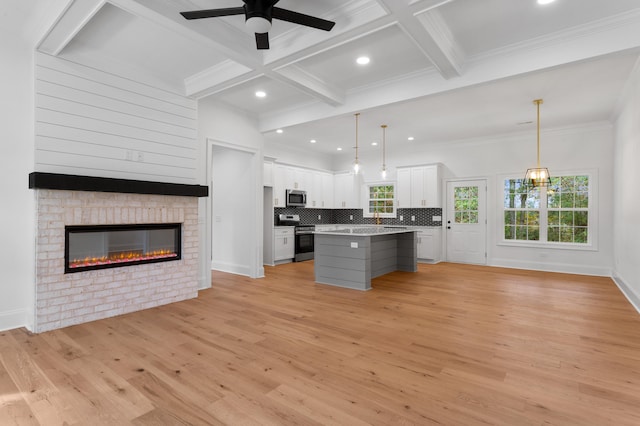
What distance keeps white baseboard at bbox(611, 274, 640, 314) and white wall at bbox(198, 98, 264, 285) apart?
5.40 m

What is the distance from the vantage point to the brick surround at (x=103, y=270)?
338cm

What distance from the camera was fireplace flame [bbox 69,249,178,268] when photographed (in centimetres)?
367

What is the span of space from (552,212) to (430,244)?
2547 mm

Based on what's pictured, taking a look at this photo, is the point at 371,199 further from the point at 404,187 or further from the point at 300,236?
the point at 300,236

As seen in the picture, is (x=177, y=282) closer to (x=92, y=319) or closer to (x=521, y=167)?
(x=92, y=319)

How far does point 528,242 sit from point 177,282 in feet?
22.7

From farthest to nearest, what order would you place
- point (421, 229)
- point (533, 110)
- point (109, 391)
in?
point (421, 229)
point (533, 110)
point (109, 391)

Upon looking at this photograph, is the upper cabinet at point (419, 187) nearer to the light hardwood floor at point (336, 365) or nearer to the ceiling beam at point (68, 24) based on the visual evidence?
the light hardwood floor at point (336, 365)

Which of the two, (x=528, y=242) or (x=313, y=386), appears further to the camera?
(x=528, y=242)

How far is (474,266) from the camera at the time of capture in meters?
7.37

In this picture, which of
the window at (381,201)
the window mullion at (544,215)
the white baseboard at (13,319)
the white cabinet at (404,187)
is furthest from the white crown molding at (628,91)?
the white baseboard at (13,319)

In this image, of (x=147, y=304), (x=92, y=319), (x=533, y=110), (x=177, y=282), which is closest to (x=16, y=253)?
(x=92, y=319)

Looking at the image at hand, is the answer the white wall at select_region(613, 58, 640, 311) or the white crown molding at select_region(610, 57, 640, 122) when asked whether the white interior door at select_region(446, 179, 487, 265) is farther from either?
the white crown molding at select_region(610, 57, 640, 122)

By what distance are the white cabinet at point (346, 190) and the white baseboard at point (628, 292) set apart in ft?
18.5
